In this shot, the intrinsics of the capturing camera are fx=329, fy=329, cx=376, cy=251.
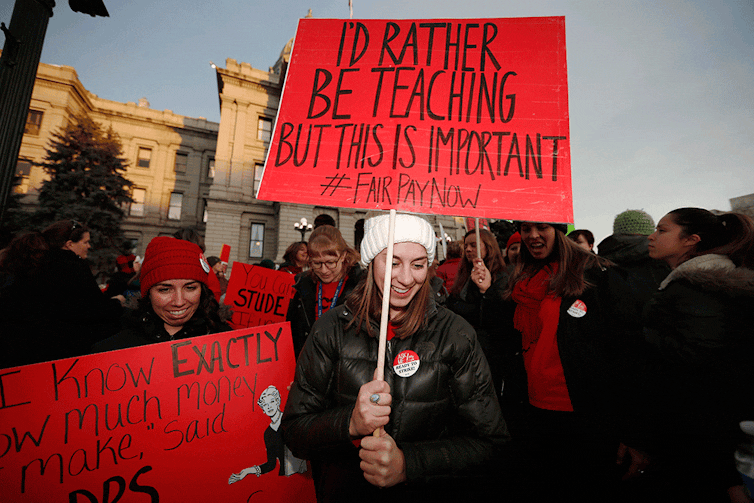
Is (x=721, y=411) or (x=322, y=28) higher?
(x=322, y=28)

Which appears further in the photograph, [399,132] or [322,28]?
[322,28]

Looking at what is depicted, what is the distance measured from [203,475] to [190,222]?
2902 centimetres

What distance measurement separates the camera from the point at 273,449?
1641 mm

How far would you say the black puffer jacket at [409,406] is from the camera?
1290 millimetres

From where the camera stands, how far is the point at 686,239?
1.90m

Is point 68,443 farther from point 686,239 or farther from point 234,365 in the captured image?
point 686,239

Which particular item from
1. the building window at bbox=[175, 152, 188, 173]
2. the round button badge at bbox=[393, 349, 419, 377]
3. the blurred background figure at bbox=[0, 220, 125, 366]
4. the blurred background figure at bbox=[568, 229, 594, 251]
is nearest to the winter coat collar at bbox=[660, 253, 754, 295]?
the round button badge at bbox=[393, 349, 419, 377]

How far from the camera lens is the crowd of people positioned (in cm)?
137

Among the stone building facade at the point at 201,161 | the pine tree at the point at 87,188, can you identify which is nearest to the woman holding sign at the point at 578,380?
the stone building facade at the point at 201,161

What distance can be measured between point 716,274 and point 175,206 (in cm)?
3091

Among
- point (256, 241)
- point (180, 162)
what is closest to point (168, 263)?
point (256, 241)

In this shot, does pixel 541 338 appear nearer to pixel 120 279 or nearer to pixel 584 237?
pixel 584 237

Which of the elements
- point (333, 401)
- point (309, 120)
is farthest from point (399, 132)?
point (333, 401)

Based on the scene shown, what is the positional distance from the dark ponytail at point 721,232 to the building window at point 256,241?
73.2 feet
